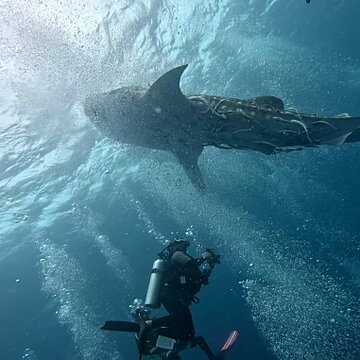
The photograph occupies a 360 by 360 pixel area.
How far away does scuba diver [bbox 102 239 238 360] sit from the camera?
294 inches

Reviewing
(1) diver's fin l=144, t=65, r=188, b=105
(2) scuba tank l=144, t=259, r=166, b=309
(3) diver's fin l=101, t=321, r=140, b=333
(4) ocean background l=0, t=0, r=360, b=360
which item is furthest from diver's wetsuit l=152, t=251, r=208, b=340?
(4) ocean background l=0, t=0, r=360, b=360

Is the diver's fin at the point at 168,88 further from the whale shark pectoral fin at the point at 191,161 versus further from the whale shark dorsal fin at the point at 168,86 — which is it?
the whale shark pectoral fin at the point at 191,161

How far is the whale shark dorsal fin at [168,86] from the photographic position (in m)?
7.57

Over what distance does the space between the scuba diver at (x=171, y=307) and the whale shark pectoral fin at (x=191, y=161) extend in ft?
9.97

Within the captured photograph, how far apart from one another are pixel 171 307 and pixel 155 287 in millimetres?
607

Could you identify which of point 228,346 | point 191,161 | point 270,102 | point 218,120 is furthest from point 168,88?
point 228,346

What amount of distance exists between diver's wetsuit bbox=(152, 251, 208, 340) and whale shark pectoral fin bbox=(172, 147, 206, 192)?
11.0 ft

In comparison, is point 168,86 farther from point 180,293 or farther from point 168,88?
point 180,293

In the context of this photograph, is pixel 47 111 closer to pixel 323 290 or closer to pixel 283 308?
pixel 283 308

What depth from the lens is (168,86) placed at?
25.8ft

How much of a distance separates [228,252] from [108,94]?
99.5 ft

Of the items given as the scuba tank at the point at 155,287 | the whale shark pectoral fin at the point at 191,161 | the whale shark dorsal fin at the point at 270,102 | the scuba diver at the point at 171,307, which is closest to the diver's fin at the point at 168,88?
the whale shark dorsal fin at the point at 270,102

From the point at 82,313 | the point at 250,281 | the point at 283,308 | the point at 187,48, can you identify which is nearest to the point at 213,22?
the point at 187,48

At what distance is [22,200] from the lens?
80.8ft
